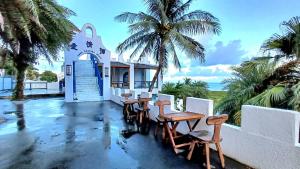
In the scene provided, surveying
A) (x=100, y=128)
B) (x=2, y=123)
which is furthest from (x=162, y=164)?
(x=2, y=123)

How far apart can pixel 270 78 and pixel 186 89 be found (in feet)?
18.0

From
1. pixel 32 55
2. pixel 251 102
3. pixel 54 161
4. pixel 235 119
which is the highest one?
pixel 32 55

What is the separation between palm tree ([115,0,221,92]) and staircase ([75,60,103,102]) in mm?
5535

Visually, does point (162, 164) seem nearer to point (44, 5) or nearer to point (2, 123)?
point (2, 123)

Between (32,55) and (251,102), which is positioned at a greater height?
(32,55)

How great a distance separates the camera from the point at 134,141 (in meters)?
5.77

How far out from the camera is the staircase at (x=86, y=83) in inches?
627

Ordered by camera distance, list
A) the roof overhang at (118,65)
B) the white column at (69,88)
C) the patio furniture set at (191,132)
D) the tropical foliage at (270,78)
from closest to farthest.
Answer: the patio furniture set at (191,132), the tropical foliage at (270,78), the white column at (69,88), the roof overhang at (118,65)

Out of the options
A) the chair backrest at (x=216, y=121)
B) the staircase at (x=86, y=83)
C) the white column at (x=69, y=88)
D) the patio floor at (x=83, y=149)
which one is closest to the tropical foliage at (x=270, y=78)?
the chair backrest at (x=216, y=121)

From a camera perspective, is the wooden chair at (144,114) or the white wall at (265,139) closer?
the white wall at (265,139)

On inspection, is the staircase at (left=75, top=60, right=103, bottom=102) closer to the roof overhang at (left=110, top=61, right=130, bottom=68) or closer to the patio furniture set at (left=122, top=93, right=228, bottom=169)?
the roof overhang at (left=110, top=61, right=130, bottom=68)

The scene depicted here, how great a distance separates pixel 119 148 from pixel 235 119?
2996 mm

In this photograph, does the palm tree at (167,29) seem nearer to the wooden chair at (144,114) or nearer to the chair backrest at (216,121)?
the wooden chair at (144,114)

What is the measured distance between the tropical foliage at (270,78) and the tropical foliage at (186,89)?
4546 mm
